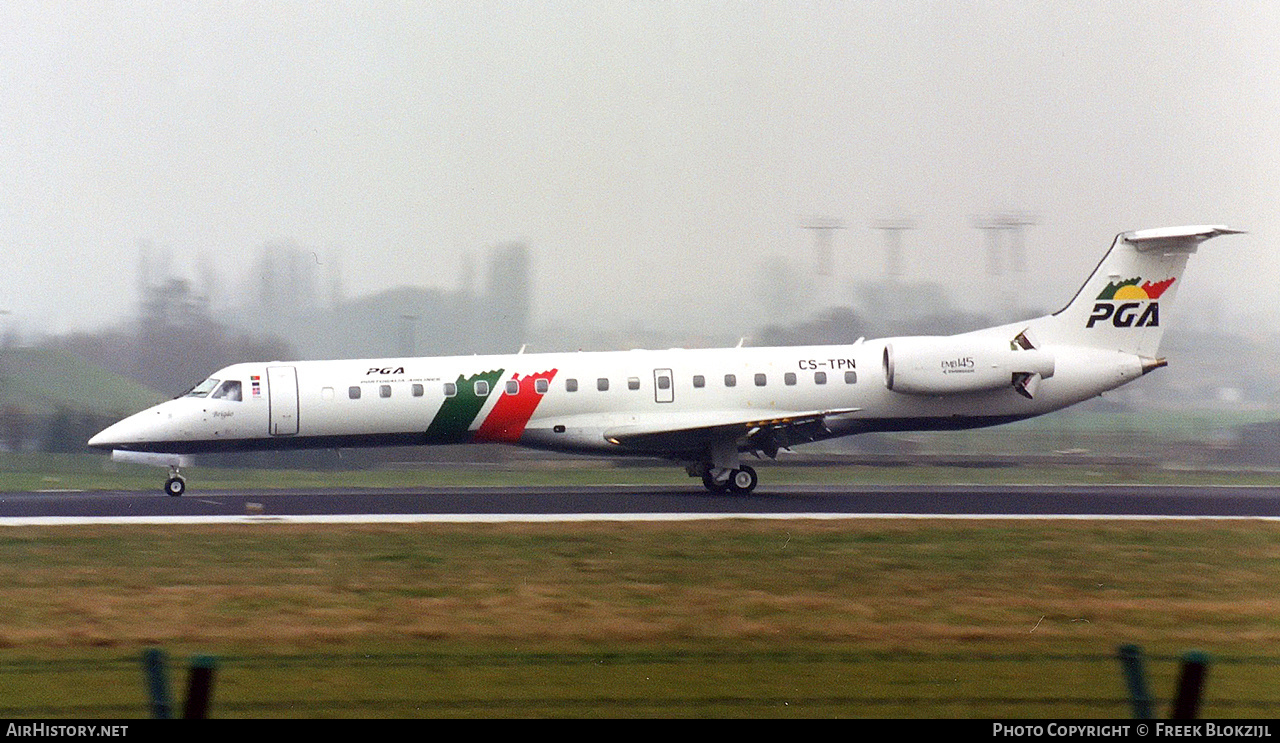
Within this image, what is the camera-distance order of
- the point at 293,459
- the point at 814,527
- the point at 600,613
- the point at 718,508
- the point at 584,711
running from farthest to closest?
the point at 293,459 → the point at 718,508 → the point at 814,527 → the point at 600,613 → the point at 584,711

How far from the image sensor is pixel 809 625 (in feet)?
43.7

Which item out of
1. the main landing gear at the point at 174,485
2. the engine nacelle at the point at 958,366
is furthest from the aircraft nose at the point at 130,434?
the engine nacelle at the point at 958,366

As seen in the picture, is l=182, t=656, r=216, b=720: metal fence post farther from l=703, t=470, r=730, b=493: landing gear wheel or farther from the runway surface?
l=703, t=470, r=730, b=493: landing gear wheel

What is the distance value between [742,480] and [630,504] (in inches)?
96.4

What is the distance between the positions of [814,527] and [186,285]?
61.6 feet

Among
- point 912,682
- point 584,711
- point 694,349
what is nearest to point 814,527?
point 694,349

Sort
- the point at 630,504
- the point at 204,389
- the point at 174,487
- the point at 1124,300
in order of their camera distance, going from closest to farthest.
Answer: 1. the point at 630,504
2. the point at 204,389
3. the point at 174,487
4. the point at 1124,300

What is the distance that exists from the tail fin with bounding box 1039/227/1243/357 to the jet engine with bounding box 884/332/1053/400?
47.9 inches

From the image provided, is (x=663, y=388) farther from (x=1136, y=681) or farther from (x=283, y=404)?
(x=1136, y=681)

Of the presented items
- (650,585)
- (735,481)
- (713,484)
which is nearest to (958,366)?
(735,481)

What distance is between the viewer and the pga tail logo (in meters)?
26.0

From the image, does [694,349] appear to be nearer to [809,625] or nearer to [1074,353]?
[1074,353]

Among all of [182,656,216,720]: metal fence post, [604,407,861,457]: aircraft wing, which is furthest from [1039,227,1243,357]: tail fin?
[182,656,216,720]: metal fence post

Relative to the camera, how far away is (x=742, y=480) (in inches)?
984
